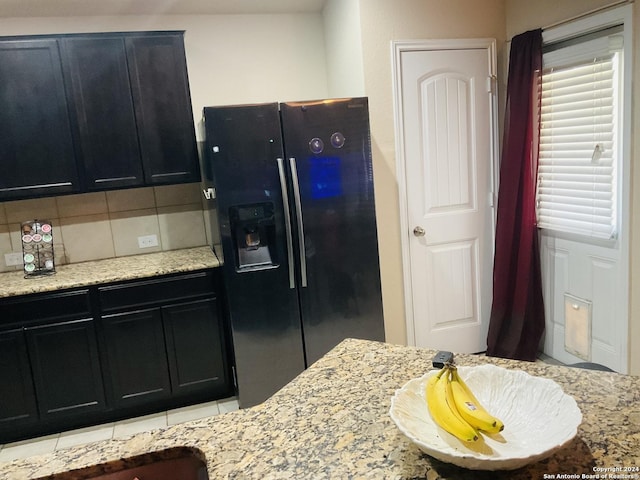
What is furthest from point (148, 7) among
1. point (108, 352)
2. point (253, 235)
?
point (108, 352)

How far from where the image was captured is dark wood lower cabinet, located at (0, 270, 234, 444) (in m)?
2.76

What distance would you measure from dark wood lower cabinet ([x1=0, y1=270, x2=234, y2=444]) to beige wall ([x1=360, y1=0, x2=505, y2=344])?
113cm

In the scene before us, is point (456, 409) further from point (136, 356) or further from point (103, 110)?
point (103, 110)

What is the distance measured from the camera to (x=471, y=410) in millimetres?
960

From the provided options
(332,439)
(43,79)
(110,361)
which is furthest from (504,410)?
(43,79)

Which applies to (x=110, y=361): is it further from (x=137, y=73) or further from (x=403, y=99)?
(x=403, y=99)

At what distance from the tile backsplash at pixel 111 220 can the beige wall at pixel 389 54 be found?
1.31 metres

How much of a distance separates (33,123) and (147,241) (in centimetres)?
100

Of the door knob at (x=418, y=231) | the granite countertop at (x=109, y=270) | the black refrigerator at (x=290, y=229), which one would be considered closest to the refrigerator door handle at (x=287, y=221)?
the black refrigerator at (x=290, y=229)

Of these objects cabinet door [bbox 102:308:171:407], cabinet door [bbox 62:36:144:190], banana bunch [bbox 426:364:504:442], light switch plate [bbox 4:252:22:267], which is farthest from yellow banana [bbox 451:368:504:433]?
light switch plate [bbox 4:252:22:267]

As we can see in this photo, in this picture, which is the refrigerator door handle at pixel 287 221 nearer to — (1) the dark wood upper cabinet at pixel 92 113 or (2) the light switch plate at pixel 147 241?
(1) the dark wood upper cabinet at pixel 92 113

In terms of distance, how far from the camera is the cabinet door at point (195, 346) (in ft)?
9.71

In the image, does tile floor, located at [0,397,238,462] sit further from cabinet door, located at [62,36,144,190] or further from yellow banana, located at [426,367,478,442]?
yellow banana, located at [426,367,478,442]

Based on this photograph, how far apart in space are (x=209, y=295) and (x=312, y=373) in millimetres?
1710
